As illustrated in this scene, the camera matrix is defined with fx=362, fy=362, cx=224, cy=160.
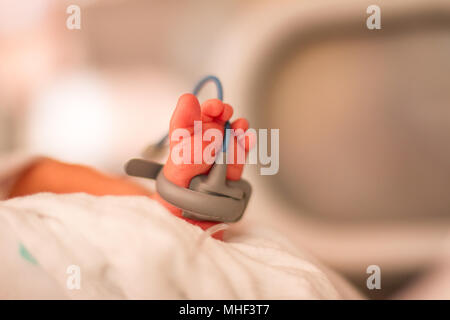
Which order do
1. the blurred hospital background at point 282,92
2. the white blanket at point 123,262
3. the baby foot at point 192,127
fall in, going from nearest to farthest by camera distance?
the white blanket at point 123,262
the baby foot at point 192,127
the blurred hospital background at point 282,92

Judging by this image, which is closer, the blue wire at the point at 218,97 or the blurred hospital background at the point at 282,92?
the blue wire at the point at 218,97

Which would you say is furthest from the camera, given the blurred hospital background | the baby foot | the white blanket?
the blurred hospital background

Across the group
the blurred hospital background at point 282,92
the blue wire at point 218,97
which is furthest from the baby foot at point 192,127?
the blurred hospital background at point 282,92

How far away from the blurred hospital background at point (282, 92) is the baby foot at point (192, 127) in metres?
0.24

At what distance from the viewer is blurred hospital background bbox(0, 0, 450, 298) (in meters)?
0.69

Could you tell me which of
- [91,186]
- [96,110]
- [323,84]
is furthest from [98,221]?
[323,84]

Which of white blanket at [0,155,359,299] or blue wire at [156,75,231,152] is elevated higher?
blue wire at [156,75,231,152]

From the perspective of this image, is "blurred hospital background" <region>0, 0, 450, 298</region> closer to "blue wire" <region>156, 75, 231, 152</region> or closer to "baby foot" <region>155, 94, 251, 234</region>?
"blue wire" <region>156, 75, 231, 152</region>

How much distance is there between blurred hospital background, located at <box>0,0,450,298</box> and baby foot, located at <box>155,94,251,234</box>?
0.24m

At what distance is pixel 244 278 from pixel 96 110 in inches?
21.1

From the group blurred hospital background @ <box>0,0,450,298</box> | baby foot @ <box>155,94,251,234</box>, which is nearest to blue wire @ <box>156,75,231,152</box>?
baby foot @ <box>155,94,251,234</box>

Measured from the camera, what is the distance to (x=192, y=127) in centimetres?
41

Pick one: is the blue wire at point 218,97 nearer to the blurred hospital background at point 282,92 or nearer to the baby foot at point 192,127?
the baby foot at point 192,127

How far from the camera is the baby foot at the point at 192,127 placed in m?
0.41
